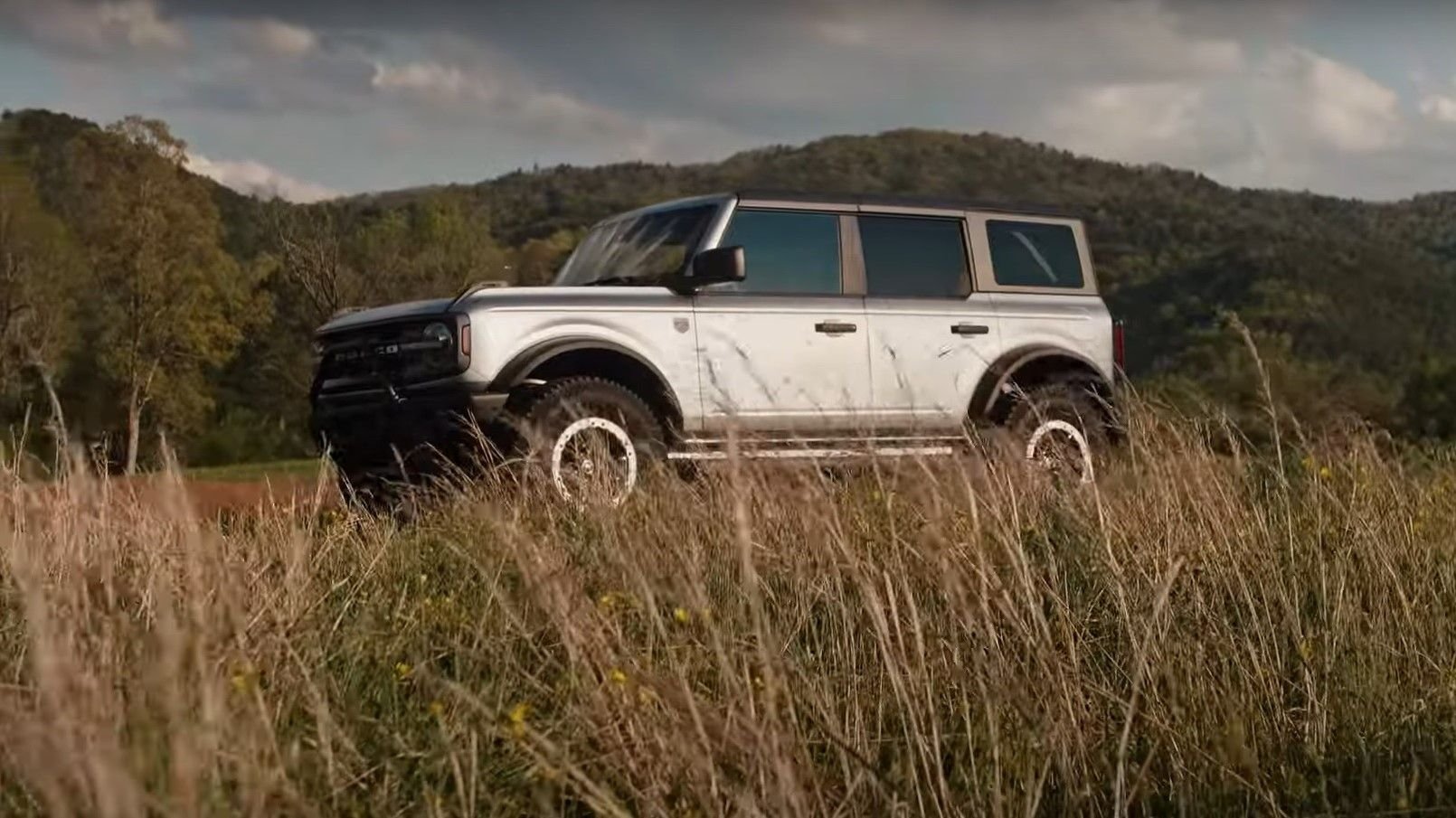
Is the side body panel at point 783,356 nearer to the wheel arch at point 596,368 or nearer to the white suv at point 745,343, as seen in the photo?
the white suv at point 745,343

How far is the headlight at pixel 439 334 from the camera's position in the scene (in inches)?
308

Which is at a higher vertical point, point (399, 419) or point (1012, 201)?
point (1012, 201)

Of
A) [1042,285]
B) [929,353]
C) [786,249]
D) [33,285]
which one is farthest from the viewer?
[33,285]

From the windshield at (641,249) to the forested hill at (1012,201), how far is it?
4.04 feet

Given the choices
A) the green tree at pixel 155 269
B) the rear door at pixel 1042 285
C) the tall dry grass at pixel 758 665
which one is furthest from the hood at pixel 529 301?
the green tree at pixel 155 269

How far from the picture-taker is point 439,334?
788 centimetres

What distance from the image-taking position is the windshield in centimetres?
872

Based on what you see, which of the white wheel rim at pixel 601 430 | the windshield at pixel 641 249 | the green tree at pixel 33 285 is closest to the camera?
the white wheel rim at pixel 601 430

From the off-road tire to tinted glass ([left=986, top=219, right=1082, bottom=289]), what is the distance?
276 cm

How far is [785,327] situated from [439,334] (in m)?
1.92

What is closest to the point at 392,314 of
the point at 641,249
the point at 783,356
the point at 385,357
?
the point at 385,357

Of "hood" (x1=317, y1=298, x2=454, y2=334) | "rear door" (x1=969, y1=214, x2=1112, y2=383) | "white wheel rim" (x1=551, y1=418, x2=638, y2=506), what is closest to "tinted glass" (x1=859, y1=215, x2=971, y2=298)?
"rear door" (x1=969, y1=214, x2=1112, y2=383)

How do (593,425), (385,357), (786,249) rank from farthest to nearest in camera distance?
(786,249), (385,357), (593,425)

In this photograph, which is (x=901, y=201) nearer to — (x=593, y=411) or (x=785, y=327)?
(x=785, y=327)
